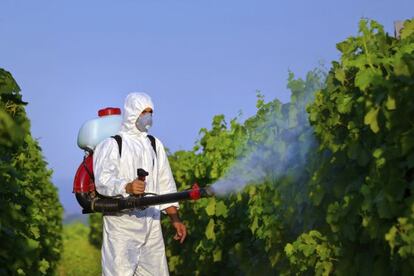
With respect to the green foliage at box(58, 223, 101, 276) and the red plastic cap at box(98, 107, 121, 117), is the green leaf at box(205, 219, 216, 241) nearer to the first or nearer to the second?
the red plastic cap at box(98, 107, 121, 117)

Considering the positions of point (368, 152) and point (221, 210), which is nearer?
point (368, 152)

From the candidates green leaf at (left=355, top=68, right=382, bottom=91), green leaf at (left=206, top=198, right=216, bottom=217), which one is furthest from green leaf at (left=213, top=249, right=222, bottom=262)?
green leaf at (left=355, top=68, right=382, bottom=91)

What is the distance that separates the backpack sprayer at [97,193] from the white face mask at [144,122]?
49 cm

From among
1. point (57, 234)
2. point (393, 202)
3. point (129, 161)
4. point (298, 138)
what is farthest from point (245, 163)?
point (57, 234)

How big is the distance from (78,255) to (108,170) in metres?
16.2

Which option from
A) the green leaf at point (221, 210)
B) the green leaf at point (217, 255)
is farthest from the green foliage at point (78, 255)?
the green leaf at point (221, 210)

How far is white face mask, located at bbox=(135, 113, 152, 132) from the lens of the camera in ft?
26.0

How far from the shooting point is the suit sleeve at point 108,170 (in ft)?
25.2

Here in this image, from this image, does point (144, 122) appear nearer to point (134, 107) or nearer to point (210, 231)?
point (134, 107)

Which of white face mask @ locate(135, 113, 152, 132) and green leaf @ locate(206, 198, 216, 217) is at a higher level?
white face mask @ locate(135, 113, 152, 132)

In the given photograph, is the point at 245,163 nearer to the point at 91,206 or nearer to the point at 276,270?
the point at 276,270

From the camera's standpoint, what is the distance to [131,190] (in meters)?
7.58

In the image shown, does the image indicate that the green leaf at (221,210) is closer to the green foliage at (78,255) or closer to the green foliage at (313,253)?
the green foliage at (313,253)

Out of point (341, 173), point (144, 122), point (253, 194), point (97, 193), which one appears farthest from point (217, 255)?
point (341, 173)
